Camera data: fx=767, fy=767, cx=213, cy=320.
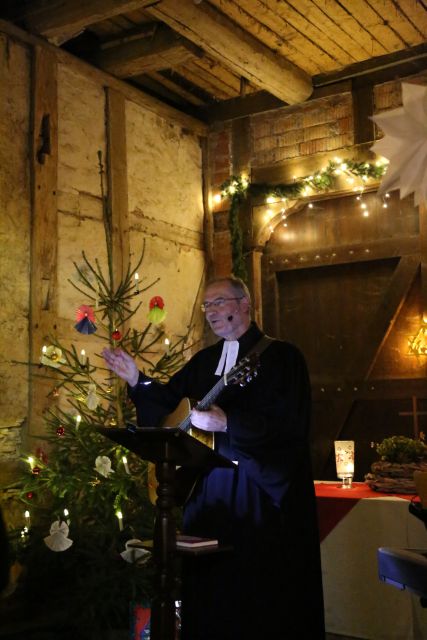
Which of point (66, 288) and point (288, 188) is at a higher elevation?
point (288, 188)

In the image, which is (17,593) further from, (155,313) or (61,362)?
(155,313)

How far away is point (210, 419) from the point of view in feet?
10.7

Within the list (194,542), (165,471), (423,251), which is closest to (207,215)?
(423,251)

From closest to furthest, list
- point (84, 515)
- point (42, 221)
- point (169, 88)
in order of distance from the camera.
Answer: point (84, 515)
point (42, 221)
point (169, 88)

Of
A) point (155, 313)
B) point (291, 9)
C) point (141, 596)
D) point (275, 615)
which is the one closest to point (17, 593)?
point (141, 596)

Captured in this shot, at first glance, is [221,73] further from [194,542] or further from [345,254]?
[194,542]

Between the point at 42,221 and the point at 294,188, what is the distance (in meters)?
2.54

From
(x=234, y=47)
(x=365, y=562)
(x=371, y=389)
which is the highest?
(x=234, y=47)

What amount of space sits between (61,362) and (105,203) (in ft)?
5.54

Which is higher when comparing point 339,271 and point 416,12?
point 416,12

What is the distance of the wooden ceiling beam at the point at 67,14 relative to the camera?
18.3ft

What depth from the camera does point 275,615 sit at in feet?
11.1

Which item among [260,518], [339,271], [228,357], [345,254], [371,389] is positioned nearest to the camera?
[260,518]

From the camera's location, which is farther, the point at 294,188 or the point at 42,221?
the point at 294,188
